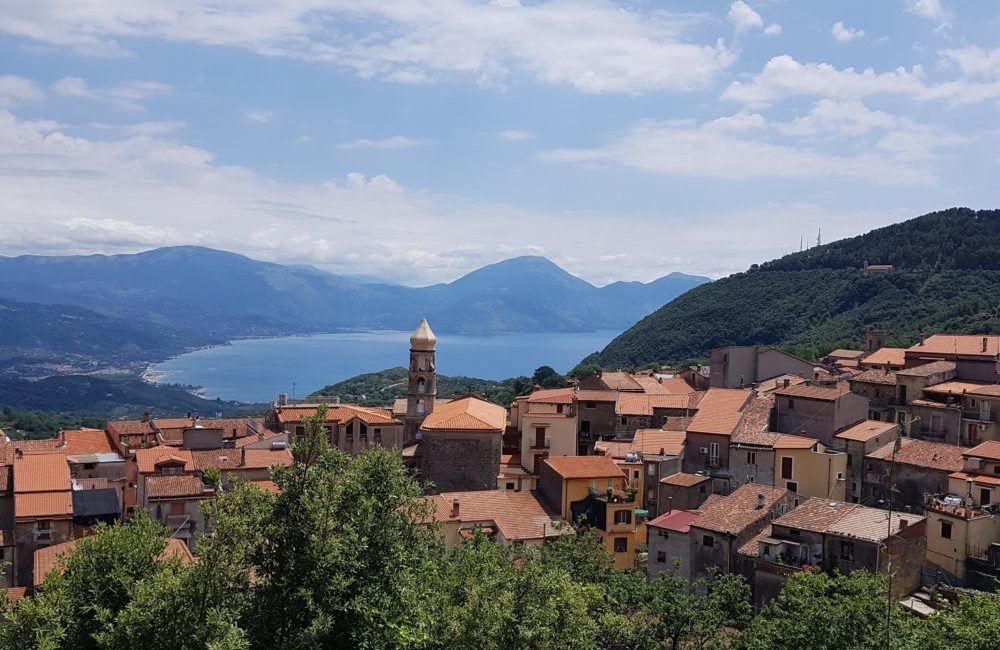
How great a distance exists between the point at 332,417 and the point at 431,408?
5984 millimetres

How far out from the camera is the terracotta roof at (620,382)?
5231cm

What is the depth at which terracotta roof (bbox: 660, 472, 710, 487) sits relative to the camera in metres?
35.7

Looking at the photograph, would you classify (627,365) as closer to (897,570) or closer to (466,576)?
(897,570)

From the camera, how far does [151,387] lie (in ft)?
650

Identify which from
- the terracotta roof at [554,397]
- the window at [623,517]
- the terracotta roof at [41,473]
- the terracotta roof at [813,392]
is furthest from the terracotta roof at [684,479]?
the terracotta roof at [41,473]

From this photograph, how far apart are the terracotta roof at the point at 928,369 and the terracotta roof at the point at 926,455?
6.88 meters

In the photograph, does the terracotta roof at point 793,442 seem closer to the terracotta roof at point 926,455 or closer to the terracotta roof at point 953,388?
the terracotta roof at point 926,455

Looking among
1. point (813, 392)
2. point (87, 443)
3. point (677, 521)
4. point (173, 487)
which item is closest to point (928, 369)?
point (813, 392)

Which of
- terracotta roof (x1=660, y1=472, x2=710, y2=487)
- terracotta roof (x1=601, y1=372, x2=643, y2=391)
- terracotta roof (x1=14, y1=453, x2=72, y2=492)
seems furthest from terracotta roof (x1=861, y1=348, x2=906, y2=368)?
terracotta roof (x1=14, y1=453, x2=72, y2=492)

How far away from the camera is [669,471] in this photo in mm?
38500

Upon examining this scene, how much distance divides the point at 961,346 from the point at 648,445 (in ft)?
65.9

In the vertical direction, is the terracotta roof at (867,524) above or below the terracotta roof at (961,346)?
below

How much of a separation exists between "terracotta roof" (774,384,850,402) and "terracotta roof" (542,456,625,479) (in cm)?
861

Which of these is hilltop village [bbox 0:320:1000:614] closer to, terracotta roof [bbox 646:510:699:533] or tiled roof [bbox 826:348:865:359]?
terracotta roof [bbox 646:510:699:533]
